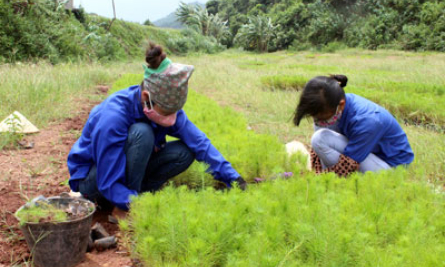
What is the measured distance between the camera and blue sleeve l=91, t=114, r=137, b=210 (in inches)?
101

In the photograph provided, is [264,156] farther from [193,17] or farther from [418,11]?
[193,17]

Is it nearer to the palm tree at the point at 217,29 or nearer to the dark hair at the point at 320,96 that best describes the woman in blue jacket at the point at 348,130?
the dark hair at the point at 320,96

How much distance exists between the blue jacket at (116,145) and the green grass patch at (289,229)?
271 millimetres

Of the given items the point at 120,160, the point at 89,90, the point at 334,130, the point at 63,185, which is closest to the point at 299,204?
the point at 120,160

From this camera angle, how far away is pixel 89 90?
9023 millimetres

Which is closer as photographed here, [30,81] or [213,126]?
[213,126]

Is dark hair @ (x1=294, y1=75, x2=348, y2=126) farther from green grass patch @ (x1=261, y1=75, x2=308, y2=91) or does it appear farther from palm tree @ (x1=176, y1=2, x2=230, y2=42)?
palm tree @ (x1=176, y1=2, x2=230, y2=42)

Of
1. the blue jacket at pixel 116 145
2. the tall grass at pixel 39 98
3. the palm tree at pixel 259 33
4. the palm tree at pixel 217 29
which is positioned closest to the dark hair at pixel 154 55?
the blue jacket at pixel 116 145

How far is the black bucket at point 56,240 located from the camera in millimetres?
2125

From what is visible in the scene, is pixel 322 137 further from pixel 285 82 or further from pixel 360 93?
pixel 285 82

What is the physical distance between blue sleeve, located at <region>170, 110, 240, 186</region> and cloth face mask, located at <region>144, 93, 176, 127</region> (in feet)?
0.50

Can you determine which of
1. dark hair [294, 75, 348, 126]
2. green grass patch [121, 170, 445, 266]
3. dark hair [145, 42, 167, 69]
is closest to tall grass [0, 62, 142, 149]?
dark hair [145, 42, 167, 69]

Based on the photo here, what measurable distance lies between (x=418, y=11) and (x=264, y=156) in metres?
26.9

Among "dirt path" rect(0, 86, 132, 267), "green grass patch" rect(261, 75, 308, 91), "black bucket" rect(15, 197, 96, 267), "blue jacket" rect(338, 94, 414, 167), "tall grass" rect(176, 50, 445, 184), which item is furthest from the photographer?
"green grass patch" rect(261, 75, 308, 91)
